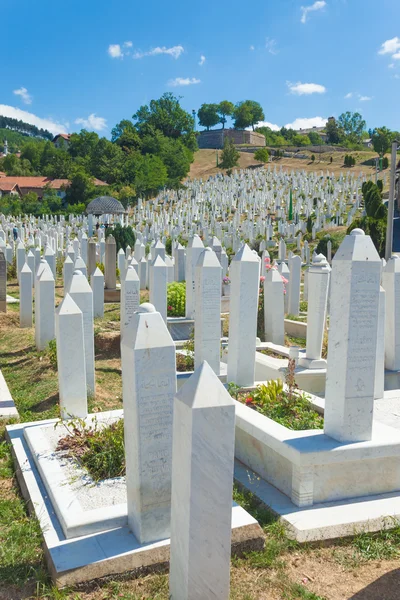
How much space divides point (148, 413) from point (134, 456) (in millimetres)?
325

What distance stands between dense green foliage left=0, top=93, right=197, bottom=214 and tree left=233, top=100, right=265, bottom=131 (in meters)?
28.4

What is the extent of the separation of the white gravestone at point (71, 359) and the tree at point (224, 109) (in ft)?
389

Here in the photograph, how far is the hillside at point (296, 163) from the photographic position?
7406 centimetres

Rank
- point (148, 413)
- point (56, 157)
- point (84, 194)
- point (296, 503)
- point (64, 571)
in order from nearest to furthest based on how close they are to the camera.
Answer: point (64, 571) → point (148, 413) → point (296, 503) → point (84, 194) → point (56, 157)

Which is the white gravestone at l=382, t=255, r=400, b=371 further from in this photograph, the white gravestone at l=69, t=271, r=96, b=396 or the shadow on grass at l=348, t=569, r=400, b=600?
the shadow on grass at l=348, t=569, r=400, b=600

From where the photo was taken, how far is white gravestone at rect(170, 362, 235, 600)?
2865mm

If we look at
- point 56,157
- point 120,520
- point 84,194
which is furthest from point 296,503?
point 56,157

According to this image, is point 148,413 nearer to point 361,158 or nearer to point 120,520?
point 120,520

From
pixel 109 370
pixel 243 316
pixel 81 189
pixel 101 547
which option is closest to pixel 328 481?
pixel 101 547

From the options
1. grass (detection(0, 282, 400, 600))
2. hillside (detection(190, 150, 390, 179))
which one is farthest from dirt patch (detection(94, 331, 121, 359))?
hillside (detection(190, 150, 390, 179))

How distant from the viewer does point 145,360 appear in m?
3.55

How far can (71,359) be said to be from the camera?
19.8 feet

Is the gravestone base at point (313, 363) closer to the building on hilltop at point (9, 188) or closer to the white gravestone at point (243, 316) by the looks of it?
the white gravestone at point (243, 316)

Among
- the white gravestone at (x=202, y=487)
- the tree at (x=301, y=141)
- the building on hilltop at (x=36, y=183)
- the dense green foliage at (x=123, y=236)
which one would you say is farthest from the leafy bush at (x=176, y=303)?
the tree at (x=301, y=141)
